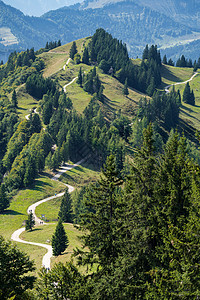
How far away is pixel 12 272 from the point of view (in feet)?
84.3

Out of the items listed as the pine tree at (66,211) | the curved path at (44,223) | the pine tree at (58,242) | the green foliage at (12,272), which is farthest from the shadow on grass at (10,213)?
the green foliage at (12,272)

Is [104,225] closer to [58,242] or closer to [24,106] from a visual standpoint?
[58,242]

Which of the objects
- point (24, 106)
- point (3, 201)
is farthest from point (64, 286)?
point (24, 106)

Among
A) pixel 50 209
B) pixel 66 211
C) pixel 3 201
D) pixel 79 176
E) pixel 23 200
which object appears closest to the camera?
pixel 66 211

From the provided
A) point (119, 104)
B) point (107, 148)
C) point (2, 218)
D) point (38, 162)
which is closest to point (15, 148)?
point (38, 162)

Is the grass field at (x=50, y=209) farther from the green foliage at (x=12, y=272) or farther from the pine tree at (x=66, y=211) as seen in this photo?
the green foliage at (x=12, y=272)

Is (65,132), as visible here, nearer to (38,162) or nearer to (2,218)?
(38,162)

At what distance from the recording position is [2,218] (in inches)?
3925

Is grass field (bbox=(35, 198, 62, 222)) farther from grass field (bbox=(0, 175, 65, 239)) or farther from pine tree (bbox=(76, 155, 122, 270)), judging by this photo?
pine tree (bbox=(76, 155, 122, 270))

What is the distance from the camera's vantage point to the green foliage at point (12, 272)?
79.2 feet

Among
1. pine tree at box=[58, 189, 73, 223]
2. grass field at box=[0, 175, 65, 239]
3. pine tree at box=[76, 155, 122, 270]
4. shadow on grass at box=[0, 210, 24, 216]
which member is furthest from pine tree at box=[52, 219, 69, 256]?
pine tree at box=[76, 155, 122, 270]

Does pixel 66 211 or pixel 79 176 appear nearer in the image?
pixel 66 211

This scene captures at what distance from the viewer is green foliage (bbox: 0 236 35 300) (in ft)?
79.2

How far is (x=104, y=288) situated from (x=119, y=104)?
181016 mm
